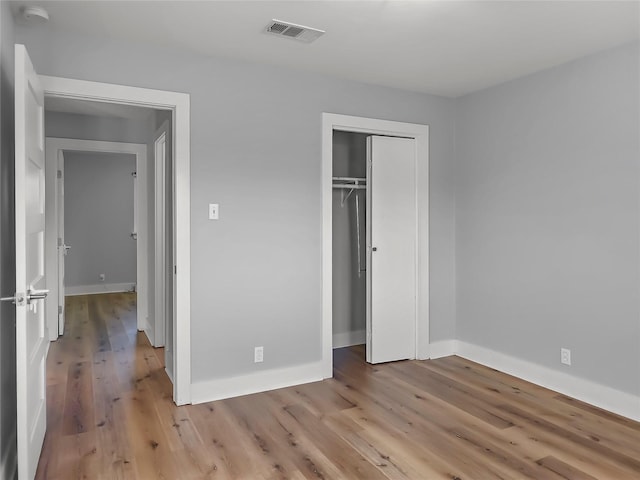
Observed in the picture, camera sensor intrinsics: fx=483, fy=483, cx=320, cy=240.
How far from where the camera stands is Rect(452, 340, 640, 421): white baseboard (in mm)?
3139

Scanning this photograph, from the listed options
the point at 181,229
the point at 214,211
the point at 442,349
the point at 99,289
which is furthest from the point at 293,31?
the point at 99,289

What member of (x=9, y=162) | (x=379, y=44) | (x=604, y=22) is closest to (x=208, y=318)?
(x=9, y=162)

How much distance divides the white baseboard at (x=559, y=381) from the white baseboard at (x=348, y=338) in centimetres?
95

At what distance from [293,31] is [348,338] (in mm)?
3002

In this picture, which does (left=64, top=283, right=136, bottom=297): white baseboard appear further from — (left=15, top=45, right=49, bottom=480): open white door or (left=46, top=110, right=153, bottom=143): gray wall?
(left=15, top=45, right=49, bottom=480): open white door

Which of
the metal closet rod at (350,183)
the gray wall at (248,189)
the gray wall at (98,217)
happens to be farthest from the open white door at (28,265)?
the gray wall at (98,217)

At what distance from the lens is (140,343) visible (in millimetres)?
5004

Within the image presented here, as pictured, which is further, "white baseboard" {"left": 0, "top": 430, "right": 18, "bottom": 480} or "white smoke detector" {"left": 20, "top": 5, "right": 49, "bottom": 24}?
"white smoke detector" {"left": 20, "top": 5, "right": 49, "bottom": 24}

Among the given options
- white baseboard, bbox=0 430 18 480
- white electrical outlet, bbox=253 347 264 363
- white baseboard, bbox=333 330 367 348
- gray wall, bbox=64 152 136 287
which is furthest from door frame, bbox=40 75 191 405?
gray wall, bbox=64 152 136 287

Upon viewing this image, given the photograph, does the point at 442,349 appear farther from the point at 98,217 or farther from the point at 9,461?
the point at 98,217

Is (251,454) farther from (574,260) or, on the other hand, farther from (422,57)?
(422,57)

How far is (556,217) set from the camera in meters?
3.58

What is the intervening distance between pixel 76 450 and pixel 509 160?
3.66m

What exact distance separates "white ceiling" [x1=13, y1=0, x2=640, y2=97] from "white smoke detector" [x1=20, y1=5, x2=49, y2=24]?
0.11 ft
